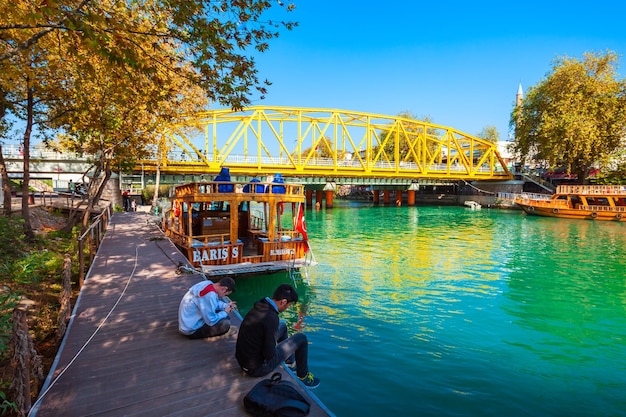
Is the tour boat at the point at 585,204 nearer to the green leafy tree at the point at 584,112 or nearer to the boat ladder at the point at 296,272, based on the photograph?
the green leafy tree at the point at 584,112

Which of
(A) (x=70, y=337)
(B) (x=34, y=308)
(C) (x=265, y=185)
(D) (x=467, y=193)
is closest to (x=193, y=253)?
(C) (x=265, y=185)

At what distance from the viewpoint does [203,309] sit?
588 centimetres

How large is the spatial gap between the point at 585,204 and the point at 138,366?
46.4 metres

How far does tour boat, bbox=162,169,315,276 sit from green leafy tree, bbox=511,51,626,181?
141 ft

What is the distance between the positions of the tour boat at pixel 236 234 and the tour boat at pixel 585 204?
122 feet

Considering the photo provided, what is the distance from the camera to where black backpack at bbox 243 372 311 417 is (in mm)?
3775

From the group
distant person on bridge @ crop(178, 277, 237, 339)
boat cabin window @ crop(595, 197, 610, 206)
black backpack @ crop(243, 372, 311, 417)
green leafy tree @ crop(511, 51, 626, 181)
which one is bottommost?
black backpack @ crop(243, 372, 311, 417)

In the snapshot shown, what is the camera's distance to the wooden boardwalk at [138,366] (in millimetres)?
4090

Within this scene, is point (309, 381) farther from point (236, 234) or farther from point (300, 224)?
point (300, 224)

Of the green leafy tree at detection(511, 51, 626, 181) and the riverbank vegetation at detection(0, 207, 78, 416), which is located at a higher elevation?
the green leafy tree at detection(511, 51, 626, 181)

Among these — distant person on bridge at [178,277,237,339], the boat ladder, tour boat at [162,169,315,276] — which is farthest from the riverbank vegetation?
the boat ladder

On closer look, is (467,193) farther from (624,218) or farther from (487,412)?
(487,412)

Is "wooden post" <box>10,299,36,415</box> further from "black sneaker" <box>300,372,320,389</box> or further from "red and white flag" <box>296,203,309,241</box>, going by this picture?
"red and white flag" <box>296,203,309,241</box>

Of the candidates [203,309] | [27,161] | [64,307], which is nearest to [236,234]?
[64,307]
